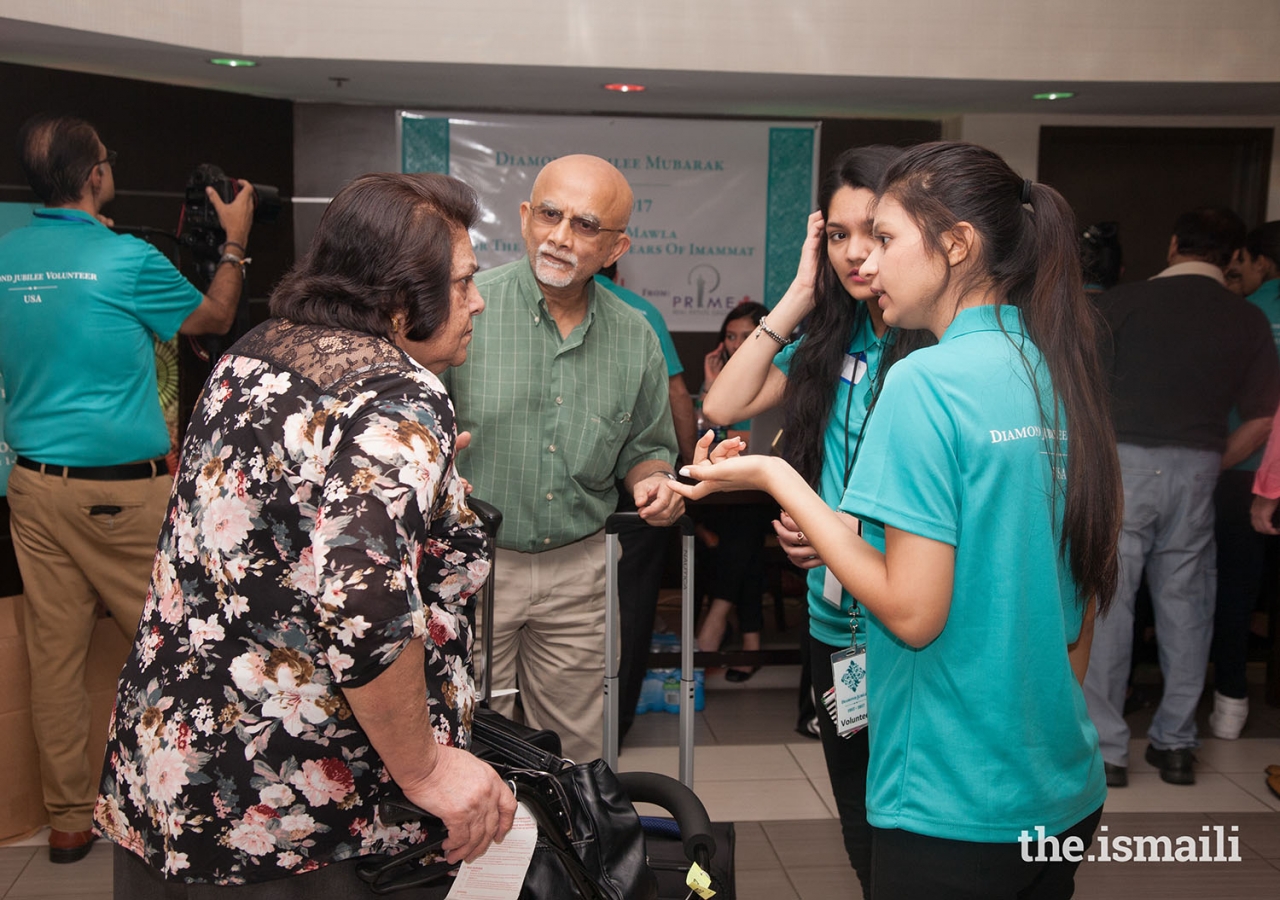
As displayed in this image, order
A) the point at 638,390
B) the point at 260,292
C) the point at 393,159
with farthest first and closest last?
1. the point at 393,159
2. the point at 260,292
3. the point at 638,390

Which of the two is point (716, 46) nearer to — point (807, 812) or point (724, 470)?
point (807, 812)

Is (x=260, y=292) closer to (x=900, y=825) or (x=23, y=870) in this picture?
(x=23, y=870)

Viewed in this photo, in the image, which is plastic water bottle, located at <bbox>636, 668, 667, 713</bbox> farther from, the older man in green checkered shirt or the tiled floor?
the older man in green checkered shirt

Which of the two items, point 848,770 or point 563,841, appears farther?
point 848,770

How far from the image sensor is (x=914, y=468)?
1244 mm

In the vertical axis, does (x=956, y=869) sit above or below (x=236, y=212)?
below

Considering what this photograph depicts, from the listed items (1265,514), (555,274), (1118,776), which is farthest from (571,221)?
(1118,776)

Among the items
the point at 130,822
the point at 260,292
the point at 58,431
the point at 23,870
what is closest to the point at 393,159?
the point at 260,292

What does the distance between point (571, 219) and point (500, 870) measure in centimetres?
138

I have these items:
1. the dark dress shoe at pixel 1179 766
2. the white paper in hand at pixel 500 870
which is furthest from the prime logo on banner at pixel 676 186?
the white paper in hand at pixel 500 870

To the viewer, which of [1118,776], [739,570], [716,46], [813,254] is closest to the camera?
[813,254]

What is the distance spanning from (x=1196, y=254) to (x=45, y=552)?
11.6 feet

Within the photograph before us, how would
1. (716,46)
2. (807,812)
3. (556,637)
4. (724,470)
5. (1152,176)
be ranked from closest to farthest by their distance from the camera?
(724,470)
(556,637)
(807,812)
(716,46)
(1152,176)

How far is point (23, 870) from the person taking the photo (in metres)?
2.87
